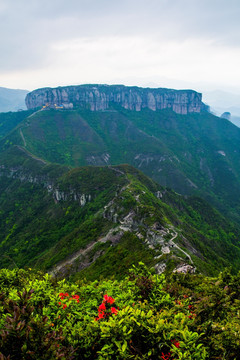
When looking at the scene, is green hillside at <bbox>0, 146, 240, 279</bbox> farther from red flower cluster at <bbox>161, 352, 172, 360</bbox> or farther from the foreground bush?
red flower cluster at <bbox>161, 352, 172, 360</bbox>

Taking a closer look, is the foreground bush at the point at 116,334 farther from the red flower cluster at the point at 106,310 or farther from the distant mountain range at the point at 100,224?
the distant mountain range at the point at 100,224

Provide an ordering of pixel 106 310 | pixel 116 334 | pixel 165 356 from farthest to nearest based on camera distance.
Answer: pixel 106 310 → pixel 116 334 → pixel 165 356

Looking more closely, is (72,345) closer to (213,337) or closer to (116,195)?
(213,337)

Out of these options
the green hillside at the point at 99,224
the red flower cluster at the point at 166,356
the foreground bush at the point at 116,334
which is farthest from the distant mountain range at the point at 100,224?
the red flower cluster at the point at 166,356

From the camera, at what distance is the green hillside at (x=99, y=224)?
55.8 m

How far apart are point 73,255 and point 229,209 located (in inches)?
5980

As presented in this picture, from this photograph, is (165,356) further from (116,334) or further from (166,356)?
(116,334)

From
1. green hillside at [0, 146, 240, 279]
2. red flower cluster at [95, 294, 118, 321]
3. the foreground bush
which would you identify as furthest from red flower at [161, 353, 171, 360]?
green hillside at [0, 146, 240, 279]

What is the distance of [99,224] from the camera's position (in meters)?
76.6

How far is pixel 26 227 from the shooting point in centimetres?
10481

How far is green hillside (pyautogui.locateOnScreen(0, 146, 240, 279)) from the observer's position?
55.8 m

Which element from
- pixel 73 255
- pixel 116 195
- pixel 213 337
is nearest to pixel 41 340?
pixel 213 337

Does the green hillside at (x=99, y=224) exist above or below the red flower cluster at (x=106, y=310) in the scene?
below

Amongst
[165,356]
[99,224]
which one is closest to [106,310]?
[165,356]
